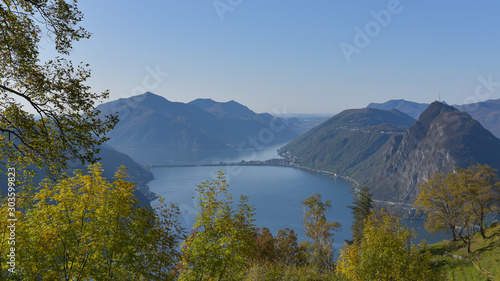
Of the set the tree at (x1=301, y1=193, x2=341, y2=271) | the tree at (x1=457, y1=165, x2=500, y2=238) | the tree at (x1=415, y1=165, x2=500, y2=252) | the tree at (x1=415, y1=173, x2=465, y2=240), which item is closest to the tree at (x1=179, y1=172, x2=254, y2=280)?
the tree at (x1=301, y1=193, x2=341, y2=271)

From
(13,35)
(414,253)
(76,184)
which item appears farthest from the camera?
(414,253)

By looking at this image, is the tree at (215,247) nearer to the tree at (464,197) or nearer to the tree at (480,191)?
the tree at (464,197)

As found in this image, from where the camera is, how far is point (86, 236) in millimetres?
10625

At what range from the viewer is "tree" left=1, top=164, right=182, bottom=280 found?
9.41m

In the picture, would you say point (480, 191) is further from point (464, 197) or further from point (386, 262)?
point (386, 262)

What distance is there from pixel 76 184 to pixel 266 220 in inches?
6503

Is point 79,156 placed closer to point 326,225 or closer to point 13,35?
point 13,35

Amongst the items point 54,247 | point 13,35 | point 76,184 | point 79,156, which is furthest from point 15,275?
point 13,35

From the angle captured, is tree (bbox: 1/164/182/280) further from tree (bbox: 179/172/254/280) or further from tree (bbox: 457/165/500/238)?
tree (bbox: 457/165/500/238)

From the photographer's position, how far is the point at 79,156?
31.0 ft

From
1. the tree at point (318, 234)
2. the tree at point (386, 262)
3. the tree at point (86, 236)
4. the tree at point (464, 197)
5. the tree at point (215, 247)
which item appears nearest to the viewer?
the tree at point (86, 236)

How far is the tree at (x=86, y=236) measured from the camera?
941 centimetres

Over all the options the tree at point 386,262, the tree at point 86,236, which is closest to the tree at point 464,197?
the tree at point 386,262

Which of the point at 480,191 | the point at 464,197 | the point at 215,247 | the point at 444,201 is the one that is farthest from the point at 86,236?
the point at 444,201
